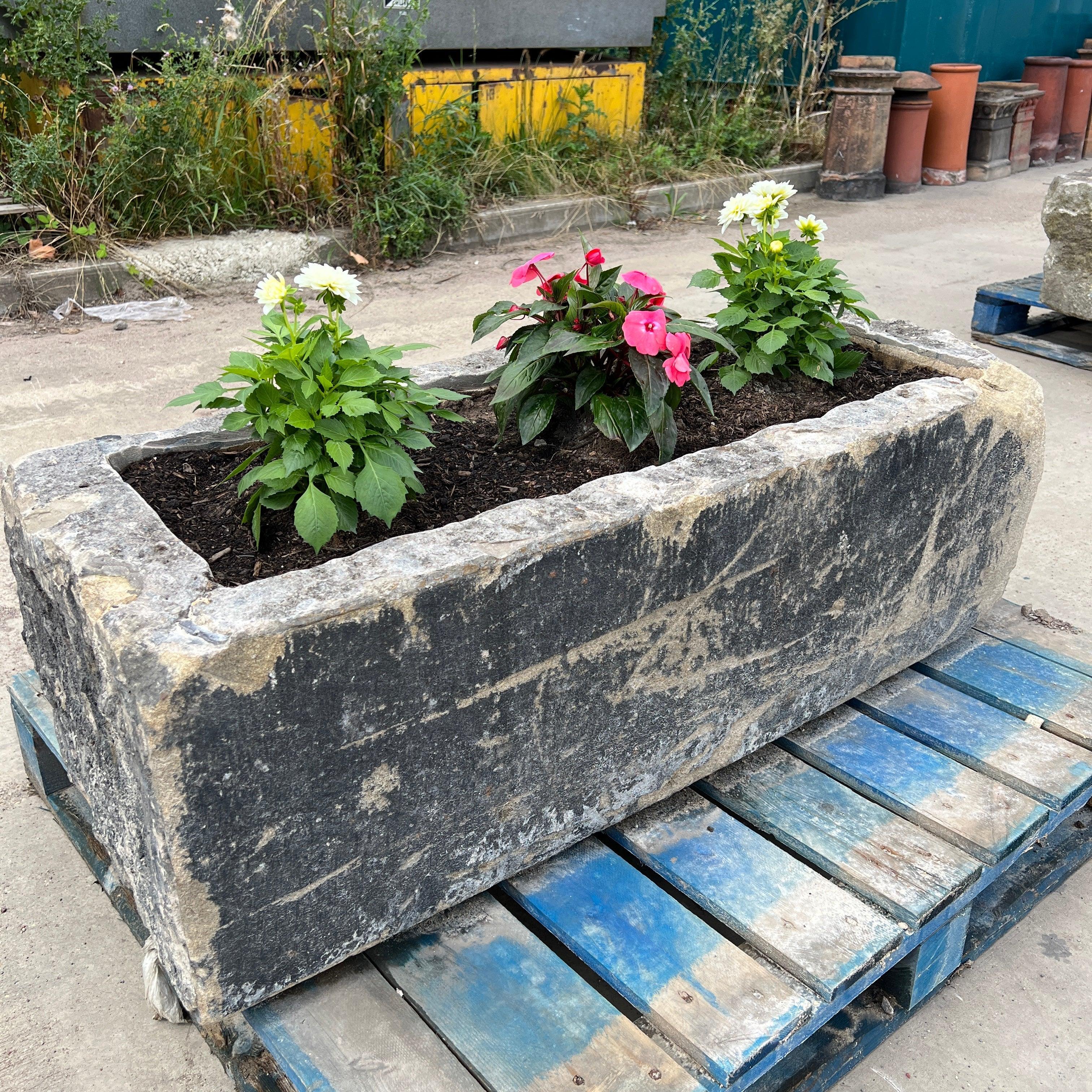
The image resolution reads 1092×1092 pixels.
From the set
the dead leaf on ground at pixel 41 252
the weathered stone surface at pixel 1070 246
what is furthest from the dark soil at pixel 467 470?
the dead leaf on ground at pixel 41 252

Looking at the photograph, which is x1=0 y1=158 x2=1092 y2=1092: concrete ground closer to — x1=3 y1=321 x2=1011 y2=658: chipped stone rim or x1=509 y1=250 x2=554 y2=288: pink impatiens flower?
x1=3 y1=321 x2=1011 y2=658: chipped stone rim

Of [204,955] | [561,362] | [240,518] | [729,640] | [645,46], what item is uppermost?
[645,46]

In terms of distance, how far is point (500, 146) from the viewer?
6.28m

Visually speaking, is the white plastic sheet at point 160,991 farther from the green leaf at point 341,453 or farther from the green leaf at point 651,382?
the green leaf at point 651,382

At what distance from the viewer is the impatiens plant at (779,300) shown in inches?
87.3

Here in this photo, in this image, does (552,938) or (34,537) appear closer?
(34,537)

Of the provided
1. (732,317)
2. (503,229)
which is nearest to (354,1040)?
(732,317)

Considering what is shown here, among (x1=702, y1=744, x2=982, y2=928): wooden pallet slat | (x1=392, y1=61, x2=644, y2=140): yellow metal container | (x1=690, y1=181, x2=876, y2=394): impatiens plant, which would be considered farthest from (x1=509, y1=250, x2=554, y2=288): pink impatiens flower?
(x1=392, y1=61, x2=644, y2=140): yellow metal container

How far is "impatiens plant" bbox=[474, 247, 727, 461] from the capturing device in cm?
187

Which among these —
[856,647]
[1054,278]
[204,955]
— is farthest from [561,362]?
[1054,278]

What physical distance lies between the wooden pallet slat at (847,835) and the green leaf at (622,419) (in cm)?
62

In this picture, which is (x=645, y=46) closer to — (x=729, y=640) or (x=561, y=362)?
(x=561, y=362)

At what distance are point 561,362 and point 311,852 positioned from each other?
1.02m

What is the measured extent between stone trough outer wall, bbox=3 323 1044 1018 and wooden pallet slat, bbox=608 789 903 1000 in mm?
56
